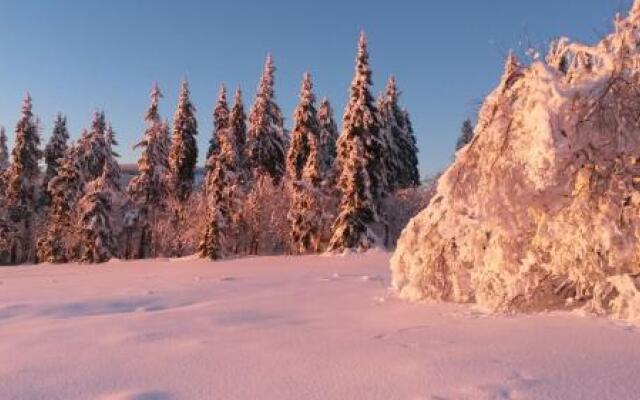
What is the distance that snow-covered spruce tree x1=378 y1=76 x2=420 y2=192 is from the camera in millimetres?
48531

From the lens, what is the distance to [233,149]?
39062 mm

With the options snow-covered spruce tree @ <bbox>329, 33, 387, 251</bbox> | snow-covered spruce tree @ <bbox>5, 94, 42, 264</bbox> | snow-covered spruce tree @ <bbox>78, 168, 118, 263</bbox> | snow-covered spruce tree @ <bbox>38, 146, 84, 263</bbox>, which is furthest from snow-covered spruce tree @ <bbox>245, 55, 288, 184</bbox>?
snow-covered spruce tree @ <bbox>5, 94, 42, 264</bbox>

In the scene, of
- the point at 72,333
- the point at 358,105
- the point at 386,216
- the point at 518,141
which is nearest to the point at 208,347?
the point at 72,333

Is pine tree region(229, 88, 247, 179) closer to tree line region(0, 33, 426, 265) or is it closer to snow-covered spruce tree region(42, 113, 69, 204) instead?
tree line region(0, 33, 426, 265)

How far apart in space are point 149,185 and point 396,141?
856 inches

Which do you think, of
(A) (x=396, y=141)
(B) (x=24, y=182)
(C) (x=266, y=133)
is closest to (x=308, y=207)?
(C) (x=266, y=133)

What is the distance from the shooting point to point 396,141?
54719mm

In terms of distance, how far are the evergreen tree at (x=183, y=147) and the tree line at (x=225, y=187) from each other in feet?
0.31

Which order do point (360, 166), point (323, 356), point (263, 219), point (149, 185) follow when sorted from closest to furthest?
1. point (323, 356)
2. point (360, 166)
3. point (263, 219)
4. point (149, 185)

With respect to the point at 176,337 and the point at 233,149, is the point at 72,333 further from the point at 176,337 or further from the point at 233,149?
the point at 233,149

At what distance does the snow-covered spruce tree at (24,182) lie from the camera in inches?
2023

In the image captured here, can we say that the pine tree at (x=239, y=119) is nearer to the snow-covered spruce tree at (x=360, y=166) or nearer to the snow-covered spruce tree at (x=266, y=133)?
the snow-covered spruce tree at (x=266, y=133)

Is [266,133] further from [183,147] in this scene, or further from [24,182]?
[24,182]

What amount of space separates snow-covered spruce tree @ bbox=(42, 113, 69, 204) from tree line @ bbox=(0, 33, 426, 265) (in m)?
0.12
